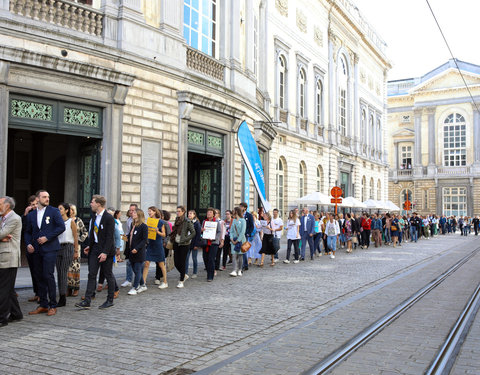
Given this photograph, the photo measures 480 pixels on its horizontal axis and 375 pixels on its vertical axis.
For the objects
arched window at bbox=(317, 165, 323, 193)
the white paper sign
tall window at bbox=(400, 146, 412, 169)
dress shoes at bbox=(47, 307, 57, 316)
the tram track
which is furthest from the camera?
tall window at bbox=(400, 146, 412, 169)

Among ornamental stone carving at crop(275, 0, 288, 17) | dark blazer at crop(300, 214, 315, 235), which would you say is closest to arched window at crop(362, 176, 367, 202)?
ornamental stone carving at crop(275, 0, 288, 17)

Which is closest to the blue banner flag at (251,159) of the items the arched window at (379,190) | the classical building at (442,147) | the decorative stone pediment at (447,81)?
the arched window at (379,190)

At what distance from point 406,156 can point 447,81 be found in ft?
32.7

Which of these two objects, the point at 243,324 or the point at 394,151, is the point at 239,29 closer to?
the point at 243,324

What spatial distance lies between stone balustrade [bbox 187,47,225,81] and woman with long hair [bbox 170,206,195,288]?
24.5 ft

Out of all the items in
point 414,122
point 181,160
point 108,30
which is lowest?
point 181,160

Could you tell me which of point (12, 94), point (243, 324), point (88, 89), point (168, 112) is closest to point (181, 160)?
point (168, 112)

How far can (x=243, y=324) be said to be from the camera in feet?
23.6

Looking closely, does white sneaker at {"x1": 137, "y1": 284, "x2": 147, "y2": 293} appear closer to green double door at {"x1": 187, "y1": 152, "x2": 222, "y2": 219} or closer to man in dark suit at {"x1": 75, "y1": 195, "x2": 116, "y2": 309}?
man in dark suit at {"x1": 75, "y1": 195, "x2": 116, "y2": 309}

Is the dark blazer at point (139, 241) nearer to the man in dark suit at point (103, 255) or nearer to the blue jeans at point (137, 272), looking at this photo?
the blue jeans at point (137, 272)

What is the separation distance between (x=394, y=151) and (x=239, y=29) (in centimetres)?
5064

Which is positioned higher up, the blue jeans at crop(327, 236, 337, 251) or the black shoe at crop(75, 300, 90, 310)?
the blue jeans at crop(327, 236, 337, 251)

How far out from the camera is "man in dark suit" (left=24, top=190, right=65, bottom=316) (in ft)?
25.2

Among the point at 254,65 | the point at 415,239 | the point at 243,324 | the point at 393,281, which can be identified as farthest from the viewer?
the point at 415,239
